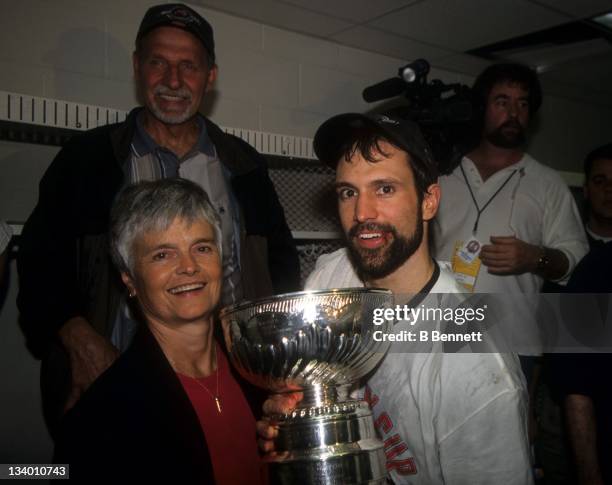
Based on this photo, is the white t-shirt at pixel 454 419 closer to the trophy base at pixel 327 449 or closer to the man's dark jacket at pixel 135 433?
the trophy base at pixel 327 449

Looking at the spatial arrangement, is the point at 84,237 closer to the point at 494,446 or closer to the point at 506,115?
the point at 494,446

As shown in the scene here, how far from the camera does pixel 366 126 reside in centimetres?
115

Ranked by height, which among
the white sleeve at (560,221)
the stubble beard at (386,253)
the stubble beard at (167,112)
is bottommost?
the stubble beard at (386,253)

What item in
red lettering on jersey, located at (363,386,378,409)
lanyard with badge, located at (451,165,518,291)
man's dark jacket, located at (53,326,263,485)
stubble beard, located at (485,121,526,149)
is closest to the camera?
man's dark jacket, located at (53,326,263,485)

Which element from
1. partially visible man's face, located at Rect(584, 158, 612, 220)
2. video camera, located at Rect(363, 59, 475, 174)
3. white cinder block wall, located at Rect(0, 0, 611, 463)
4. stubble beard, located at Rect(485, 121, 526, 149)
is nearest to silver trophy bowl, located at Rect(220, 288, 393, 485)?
video camera, located at Rect(363, 59, 475, 174)

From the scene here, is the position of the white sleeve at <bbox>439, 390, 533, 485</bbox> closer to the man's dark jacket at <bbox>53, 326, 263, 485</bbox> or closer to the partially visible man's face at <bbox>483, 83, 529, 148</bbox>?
the man's dark jacket at <bbox>53, 326, 263, 485</bbox>

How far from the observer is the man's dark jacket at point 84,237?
141 cm

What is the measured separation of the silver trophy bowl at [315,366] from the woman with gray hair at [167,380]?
22 cm

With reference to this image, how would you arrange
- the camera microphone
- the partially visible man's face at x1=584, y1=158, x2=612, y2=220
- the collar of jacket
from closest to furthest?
the collar of jacket < the camera microphone < the partially visible man's face at x1=584, y1=158, x2=612, y2=220

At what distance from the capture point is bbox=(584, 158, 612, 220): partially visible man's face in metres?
2.35

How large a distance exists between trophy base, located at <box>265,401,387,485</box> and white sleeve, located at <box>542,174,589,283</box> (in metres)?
1.46

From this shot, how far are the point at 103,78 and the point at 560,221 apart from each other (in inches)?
70.3

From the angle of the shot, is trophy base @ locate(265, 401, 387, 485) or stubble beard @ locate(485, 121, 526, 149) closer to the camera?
trophy base @ locate(265, 401, 387, 485)

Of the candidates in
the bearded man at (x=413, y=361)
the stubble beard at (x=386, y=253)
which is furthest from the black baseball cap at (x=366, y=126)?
the stubble beard at (x=386, y=253)
